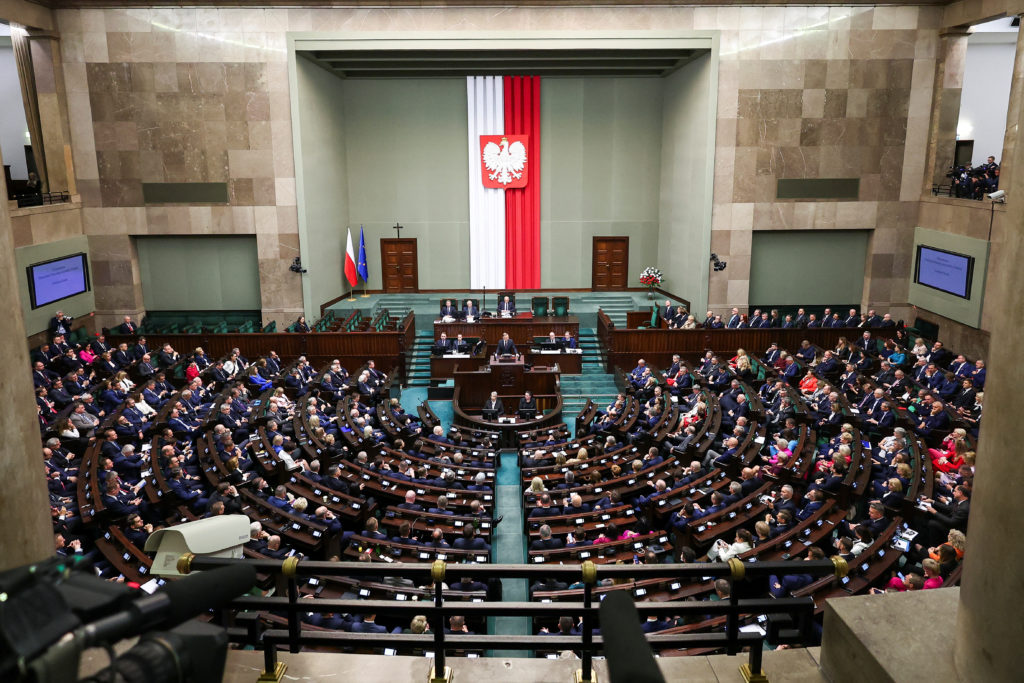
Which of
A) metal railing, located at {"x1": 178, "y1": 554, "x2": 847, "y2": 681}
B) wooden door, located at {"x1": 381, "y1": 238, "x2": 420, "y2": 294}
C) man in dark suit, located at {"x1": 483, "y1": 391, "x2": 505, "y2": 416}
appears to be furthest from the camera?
wooden door, located at {"x1": 381, "y1": 238, "x2": 420, "y2": 294}

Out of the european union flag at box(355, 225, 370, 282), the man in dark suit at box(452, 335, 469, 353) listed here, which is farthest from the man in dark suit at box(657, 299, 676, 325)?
the european union flag at box(355, 225, 370, 282)

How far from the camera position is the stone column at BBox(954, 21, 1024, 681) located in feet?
8.21

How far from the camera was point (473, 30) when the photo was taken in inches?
735

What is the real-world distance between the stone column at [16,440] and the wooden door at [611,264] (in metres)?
21.6

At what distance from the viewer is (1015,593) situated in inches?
98.7

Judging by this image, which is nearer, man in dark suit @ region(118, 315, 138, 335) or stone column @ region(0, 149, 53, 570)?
stone column @ region(0, 149, 53, 570)

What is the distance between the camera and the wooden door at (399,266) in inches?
931

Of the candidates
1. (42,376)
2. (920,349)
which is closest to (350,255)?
(42,376)

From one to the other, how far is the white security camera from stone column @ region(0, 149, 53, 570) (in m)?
0.46

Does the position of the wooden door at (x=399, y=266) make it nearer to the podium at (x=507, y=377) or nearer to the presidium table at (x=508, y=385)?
the presidium table at (x=508, y=385)

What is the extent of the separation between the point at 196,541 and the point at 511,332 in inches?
596

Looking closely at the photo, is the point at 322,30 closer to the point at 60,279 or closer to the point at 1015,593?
the point at 60,279

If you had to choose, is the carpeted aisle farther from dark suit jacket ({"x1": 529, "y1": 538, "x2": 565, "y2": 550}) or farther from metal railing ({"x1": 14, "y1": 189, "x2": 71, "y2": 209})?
metal railing ({"x1": 14, "y1": 189, "x2": 71, "y2": 209})

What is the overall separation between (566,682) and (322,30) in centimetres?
1866
